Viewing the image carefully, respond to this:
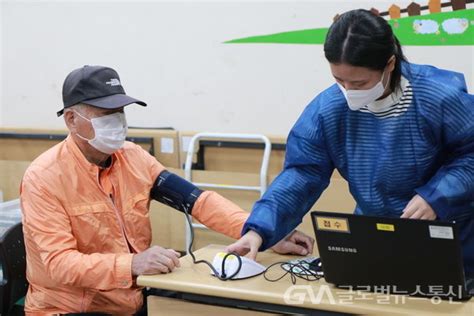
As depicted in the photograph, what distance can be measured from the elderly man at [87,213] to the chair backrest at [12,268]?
0.30 feet

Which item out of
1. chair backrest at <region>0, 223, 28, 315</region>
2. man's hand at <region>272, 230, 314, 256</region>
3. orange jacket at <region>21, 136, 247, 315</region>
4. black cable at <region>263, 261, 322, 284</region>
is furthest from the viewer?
chair backrest at <region>0, 223, 28, 315</region>

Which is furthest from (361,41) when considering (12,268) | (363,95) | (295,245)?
(12,268)

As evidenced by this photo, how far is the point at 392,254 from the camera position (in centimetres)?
Result: 158

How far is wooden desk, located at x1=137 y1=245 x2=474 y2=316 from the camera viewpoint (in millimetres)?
1596

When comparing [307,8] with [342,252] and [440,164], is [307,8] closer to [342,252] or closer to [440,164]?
[440,164]

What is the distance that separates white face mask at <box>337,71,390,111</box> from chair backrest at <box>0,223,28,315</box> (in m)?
1.25

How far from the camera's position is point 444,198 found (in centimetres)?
169

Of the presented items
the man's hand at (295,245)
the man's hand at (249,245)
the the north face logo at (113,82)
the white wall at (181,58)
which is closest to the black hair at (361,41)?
the man's hand at (249,245)

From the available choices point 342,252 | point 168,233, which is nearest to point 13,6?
point 168,233

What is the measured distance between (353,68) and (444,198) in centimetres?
40

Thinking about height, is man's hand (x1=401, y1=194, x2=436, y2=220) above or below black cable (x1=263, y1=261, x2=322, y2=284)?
above

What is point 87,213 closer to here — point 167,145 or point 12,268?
point 12,268

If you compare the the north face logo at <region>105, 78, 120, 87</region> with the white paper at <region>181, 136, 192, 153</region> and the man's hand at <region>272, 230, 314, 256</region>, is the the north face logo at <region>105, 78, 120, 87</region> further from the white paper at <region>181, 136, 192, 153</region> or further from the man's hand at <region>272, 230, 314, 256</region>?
the white paper at <region>181, 136, 192, 153</region>

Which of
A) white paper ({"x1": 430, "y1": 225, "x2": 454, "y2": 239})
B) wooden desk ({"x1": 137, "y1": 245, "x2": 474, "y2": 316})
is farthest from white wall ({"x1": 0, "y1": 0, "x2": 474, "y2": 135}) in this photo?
white paper ({"x1": 430, "y1": 225, "x2": 454, "y2": 239})
